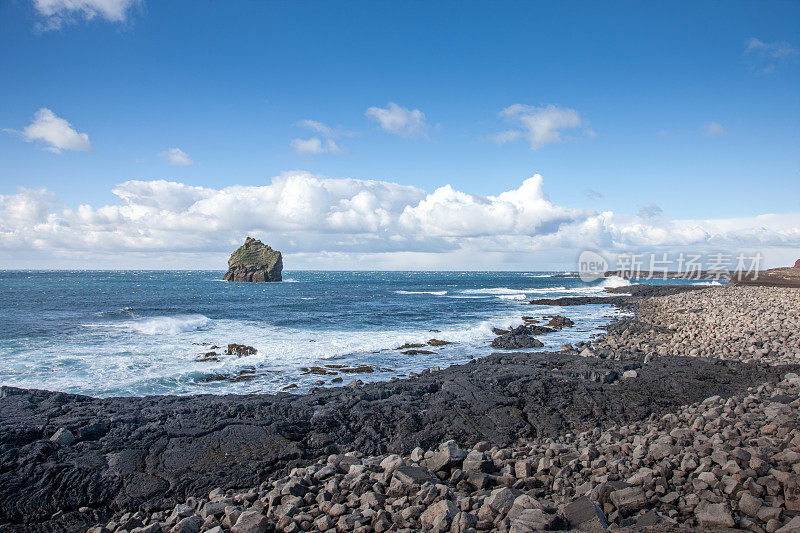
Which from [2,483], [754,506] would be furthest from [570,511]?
[2,483]

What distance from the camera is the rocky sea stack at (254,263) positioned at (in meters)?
102

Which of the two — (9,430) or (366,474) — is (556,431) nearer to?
(366,474)

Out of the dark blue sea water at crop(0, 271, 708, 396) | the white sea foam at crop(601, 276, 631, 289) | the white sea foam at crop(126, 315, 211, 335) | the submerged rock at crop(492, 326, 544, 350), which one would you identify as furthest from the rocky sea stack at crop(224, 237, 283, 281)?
the submerged rock at crop(492, 326, 544, 350)

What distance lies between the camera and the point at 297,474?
6.38 metres

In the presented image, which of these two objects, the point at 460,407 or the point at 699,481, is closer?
the point at 699,481

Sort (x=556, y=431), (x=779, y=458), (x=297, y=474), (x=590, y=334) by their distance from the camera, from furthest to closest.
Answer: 1. (x=590, y=334)
2. (x=556, y=431)
3. (x=297, y=474)
4. (x=779, y=458)

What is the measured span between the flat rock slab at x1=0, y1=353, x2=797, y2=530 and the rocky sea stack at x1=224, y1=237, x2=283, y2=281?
95.3m

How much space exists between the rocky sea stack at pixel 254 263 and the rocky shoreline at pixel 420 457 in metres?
95.4

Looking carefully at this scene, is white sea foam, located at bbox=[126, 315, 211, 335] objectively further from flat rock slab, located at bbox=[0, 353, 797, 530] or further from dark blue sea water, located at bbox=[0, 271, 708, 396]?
flat rock slab, located at bbox=[0, 353, 797, 530]

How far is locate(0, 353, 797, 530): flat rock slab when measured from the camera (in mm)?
6035

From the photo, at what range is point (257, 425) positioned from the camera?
7.83 m

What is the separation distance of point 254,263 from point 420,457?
10235 centimetres

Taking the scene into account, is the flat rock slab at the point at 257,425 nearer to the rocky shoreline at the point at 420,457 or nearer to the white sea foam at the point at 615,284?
the rocky shoreline at the point at 420,457

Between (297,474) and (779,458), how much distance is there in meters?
6.39
